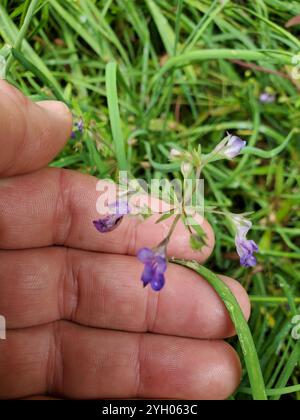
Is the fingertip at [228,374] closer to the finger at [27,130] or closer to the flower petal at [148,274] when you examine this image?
the flower petal at [148,274]

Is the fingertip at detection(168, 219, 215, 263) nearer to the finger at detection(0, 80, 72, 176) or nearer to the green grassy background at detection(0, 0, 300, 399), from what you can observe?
the green grassy background at detection(0, 0, 300, 399)

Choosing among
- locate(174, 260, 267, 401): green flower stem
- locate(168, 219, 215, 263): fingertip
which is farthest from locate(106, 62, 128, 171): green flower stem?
locate(174, 260, 267, 401): green flower stem

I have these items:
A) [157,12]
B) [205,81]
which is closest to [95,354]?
[205,81]

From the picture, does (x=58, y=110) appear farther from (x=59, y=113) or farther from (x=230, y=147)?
(x=230, y=147)

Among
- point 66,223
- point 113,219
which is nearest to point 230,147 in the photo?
point 113,219

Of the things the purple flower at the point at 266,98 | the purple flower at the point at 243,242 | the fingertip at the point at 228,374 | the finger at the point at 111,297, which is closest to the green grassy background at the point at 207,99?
the purple flower at the point at 266,98
